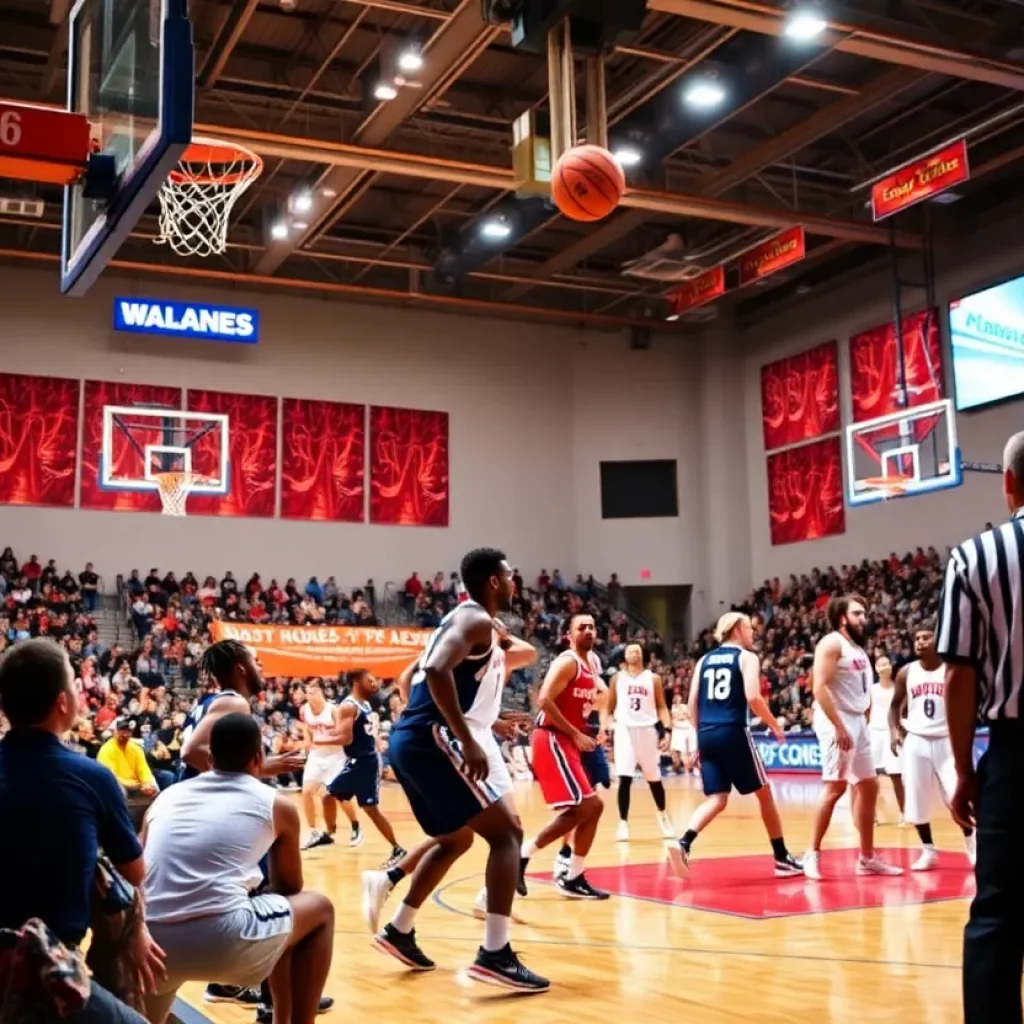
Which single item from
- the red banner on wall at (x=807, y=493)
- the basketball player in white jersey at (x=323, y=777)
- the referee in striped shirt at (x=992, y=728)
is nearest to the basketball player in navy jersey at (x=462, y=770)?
the referee in striped shirt at (x=992, y=728)

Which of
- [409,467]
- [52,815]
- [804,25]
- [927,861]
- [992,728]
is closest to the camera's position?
[52,815]

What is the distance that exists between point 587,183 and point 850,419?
17443 mm

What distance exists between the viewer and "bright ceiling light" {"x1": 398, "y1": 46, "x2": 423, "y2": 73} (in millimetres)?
17078

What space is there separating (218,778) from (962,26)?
16482 mm

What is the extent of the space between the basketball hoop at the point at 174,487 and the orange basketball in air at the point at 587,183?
41.9 feet

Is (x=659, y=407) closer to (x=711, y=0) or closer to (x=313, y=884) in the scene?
(x=711, y=0)

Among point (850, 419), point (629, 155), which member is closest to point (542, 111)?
point (629, 155)

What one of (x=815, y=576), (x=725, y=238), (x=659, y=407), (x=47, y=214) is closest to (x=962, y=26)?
(x=725, y=238)

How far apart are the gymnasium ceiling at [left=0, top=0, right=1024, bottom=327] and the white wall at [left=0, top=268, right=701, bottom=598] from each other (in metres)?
1.13

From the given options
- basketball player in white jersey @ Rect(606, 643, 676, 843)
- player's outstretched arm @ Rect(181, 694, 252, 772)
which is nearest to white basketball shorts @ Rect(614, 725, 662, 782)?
basketball player in white jersey @ Rect(606, 643, 676, 843)

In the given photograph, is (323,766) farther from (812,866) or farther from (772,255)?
(772,255)

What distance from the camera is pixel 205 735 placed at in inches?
189

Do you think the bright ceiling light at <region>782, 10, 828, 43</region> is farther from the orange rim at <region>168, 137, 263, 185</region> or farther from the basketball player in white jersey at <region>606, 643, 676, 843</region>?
the basketball player in white jersey at <region>606, 643, 676, 843</region>

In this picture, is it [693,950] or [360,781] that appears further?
[360,781]
